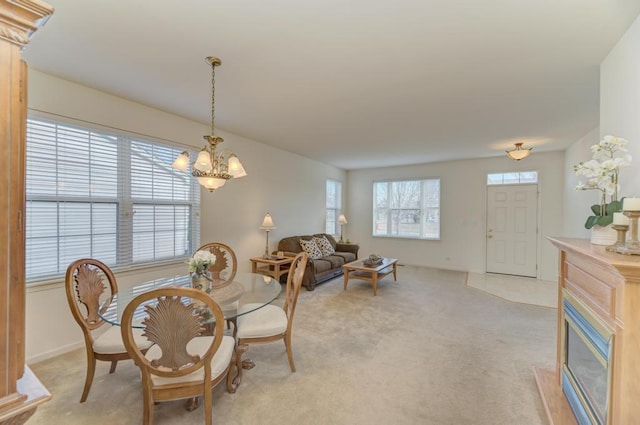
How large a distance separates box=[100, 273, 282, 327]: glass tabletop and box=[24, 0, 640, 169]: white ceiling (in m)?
1.93

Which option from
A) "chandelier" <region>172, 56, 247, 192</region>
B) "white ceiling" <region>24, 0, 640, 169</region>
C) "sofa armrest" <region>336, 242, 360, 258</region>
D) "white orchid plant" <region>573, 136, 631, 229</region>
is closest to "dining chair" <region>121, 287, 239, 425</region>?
"chandelier" <region>172, 56, 247, 192</region>

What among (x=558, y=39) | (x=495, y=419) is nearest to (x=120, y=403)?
(x=495, y=419)

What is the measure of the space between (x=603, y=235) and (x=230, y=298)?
2.53 metres

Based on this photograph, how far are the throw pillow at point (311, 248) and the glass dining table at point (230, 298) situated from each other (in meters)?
2.35

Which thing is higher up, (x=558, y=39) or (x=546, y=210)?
(x=558, y=39)

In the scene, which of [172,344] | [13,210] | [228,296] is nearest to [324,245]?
[228,296]

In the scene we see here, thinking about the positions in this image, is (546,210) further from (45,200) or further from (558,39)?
(45,200)

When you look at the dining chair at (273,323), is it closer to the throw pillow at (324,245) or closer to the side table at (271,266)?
the side table at (271,266)

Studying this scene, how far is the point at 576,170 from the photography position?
172 centimetres

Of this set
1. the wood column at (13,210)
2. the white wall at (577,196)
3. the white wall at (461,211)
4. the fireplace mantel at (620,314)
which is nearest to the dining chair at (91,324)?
the wood column at (13,210)

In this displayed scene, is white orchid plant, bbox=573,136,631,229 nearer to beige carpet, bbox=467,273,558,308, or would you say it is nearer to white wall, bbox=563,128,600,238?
white wall, bbox=563,128,600,238

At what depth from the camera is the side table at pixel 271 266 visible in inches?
172

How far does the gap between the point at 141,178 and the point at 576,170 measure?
407 cm

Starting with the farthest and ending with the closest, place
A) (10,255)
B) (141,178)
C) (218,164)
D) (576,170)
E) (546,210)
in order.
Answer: (546,210)
(141,178)
(218,164)
(576,170)
(10,255)
